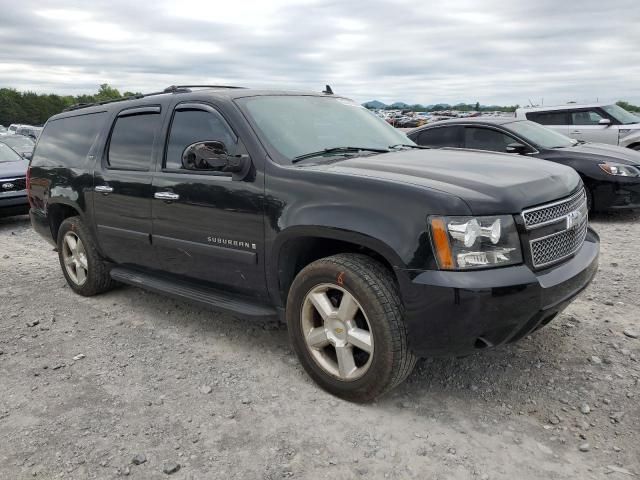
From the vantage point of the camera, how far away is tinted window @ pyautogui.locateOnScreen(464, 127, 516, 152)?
841 centimetres

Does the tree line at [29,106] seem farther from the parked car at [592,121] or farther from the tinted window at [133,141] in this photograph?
the tinted window at [133,141]

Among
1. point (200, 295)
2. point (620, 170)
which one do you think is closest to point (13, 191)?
point (200, 295)

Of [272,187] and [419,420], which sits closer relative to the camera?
[419,420]

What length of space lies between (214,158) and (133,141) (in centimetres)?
138

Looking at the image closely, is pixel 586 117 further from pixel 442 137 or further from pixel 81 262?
pixel 81 262

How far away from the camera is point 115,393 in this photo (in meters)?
3.42

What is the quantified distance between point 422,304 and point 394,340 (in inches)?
10.4

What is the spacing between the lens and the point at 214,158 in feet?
11.5

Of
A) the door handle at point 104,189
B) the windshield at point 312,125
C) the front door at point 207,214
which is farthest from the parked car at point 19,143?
the windshield at point 312,125

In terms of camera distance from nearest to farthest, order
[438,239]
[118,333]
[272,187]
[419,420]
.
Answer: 1. [438,239]
2. [419,420]
3. [272,187]
4. [118,333]

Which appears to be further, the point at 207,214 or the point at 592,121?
the point at 592,121

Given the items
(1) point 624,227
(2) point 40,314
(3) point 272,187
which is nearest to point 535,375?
(3) point 272,187

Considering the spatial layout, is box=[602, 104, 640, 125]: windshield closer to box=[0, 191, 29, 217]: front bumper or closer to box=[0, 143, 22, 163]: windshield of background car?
box=[0, 191, 29, 217]: front bumper

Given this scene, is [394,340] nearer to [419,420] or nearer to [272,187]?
[419,420]
